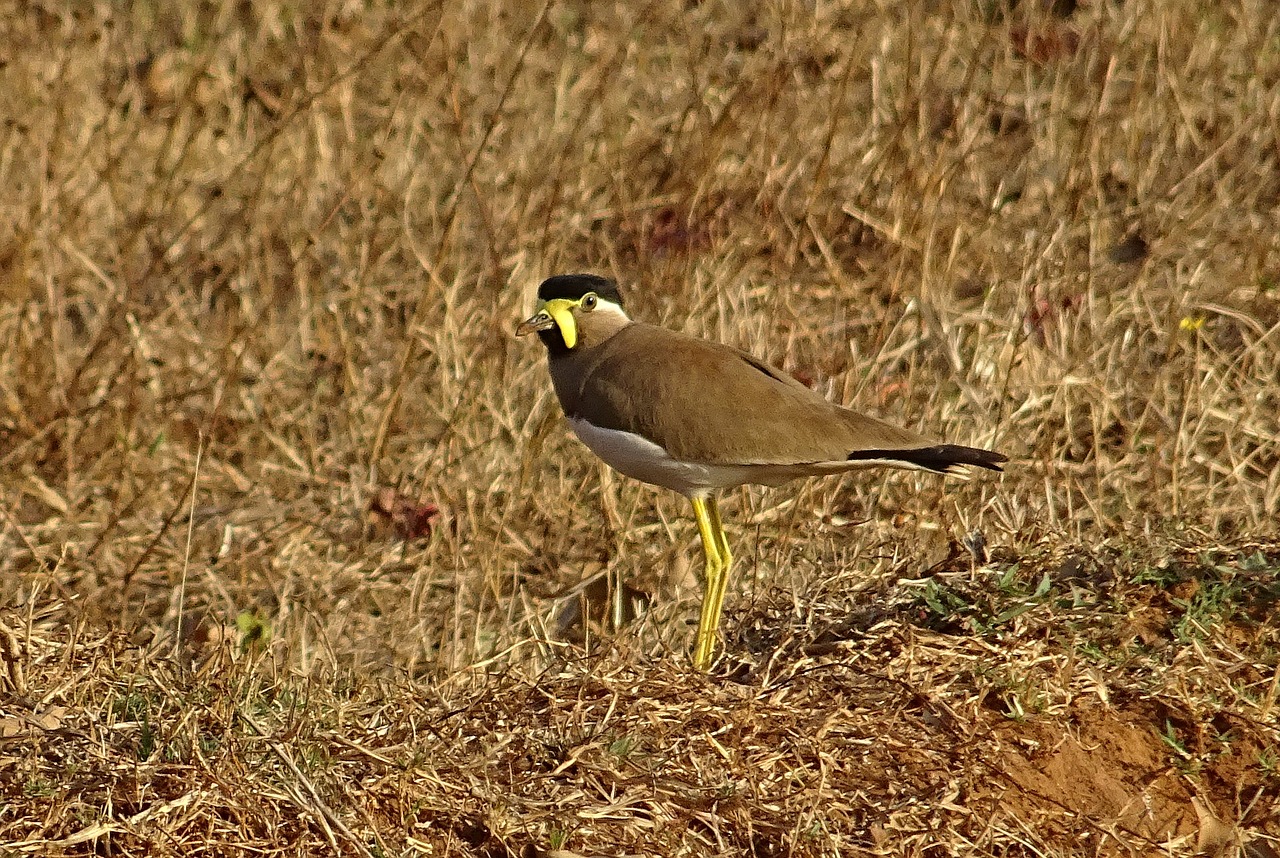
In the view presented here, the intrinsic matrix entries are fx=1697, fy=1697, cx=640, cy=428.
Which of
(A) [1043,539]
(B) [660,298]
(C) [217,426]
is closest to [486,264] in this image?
(B) [660,298]

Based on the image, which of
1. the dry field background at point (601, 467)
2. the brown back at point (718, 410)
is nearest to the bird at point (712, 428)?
the brown back at point (718, 410)

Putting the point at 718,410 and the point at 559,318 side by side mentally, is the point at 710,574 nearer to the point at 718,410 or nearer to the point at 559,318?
the point at 718,410

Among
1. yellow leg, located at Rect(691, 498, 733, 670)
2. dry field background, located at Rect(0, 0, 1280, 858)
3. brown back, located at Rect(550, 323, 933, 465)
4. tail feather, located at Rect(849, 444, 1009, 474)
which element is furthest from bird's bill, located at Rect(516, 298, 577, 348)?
tail feather, located at Rect(849, 444, 1009, 474)

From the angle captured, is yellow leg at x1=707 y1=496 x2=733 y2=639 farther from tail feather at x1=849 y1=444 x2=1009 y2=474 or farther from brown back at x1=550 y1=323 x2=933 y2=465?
tail feather at x1=849 y1=444 x2=1009 y2=474

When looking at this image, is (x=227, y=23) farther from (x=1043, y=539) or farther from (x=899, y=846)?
(x=899, y=846)

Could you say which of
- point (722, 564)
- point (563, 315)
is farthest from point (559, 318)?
point (722, 564)

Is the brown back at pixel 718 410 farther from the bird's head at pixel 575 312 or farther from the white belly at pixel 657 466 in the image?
the bird's head at pixel 575 312

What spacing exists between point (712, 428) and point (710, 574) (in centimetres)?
40

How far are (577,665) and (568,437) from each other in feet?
8.55

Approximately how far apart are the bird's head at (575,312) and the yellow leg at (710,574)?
2.01 ft

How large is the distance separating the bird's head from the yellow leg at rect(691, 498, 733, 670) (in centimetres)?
61

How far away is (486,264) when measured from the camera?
7.09 meters

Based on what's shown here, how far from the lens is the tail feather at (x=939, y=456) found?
4.24m

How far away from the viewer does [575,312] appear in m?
5.00
